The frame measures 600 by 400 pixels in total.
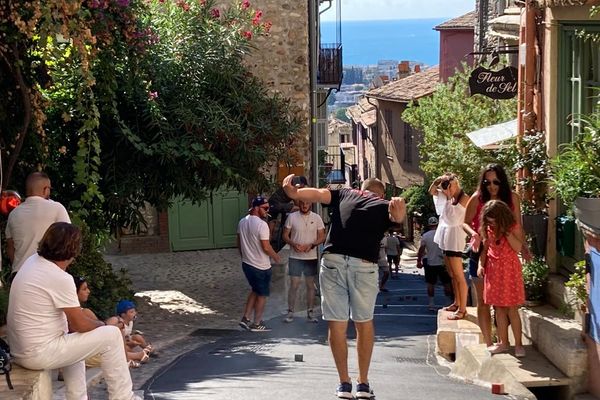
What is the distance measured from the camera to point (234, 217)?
22.4 metres

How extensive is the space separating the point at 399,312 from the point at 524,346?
5.44 m

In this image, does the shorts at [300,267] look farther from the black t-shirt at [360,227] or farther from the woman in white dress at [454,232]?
the black t-shirt at [360,227]

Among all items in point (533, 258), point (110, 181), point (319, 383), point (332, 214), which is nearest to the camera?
point (332, 214)

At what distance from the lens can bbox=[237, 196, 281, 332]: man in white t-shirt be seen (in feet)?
→ 42.5

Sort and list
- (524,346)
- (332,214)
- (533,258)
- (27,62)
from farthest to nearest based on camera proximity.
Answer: (27,62)
(533,258)
(524,346)
(332,214)

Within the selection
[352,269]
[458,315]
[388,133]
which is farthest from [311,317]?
[388,133]

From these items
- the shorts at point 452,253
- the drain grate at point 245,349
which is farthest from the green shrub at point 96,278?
the shorts at point 452,253

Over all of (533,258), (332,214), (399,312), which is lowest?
(399,312)

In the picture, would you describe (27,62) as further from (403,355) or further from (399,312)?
(399,312)

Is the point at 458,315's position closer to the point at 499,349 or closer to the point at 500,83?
the point at 499,349

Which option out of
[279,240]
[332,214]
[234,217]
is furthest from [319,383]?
[234,217]

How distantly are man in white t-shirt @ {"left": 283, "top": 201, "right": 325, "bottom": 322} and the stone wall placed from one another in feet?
27.0

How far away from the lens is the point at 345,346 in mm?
7863

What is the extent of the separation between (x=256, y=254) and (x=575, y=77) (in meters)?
4.36
